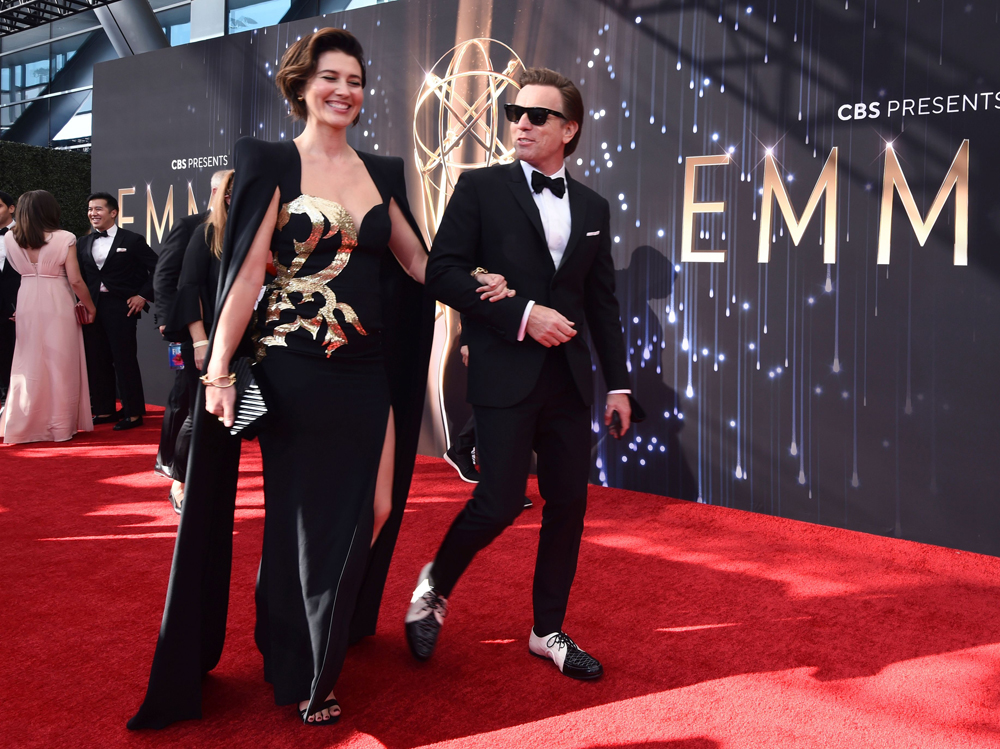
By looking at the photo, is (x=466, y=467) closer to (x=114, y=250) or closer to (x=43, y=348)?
(x=43, y=348)

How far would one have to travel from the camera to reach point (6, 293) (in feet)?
21.1

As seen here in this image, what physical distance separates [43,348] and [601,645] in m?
4.97

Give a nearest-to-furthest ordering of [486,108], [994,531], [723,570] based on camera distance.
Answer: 1. [723,570]
2. [994,531]
3. [486,108]

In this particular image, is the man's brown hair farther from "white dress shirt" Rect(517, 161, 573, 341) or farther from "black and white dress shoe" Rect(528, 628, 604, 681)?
"black and white dress shoe" Rect(528, 628, 604, 681)

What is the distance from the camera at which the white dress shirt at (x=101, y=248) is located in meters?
6.52

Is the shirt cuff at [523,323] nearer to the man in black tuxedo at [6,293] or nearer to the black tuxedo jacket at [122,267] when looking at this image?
the black tuxedo jacket at [122,267]

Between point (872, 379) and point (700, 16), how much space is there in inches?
81.7

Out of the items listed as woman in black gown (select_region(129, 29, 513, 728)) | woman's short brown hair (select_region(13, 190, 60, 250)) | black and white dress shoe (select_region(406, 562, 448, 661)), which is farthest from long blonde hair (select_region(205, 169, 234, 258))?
woman's short brown hair (select_region(13, 190, 60, 250))

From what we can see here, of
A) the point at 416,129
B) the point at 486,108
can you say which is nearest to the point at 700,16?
the point at 486,108

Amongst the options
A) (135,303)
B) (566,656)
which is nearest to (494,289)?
(566,656)

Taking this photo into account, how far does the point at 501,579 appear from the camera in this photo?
317cm

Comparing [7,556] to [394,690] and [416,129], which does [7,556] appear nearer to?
[394,690]

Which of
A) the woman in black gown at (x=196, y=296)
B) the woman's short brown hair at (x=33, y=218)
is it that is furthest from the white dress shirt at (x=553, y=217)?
the woman's short brown hair at (x=33, y=218)

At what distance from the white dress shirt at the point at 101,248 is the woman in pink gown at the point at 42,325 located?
22.5 inches
